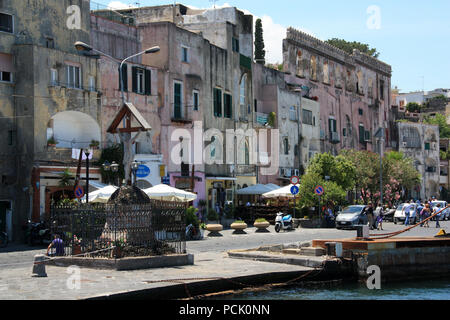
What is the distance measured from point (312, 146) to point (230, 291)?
1992 inches

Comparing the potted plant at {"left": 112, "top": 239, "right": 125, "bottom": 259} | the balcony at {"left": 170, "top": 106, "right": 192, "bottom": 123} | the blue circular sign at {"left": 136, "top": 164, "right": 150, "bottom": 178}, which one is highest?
the balcony at {"left": 170, "top": 106, "right": 192, "bottom": 123}

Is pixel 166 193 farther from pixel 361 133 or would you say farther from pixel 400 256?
pixel 361 133

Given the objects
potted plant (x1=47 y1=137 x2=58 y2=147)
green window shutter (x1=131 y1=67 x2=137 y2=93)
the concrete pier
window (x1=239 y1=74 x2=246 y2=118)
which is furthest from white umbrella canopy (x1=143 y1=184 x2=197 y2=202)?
window (x1=239 y1=74 x2=246 y2=118)

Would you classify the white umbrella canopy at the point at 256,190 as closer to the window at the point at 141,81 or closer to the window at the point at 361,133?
the window at the point at 141,81

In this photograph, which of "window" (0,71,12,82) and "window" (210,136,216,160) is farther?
"window" (210,136,216,160)

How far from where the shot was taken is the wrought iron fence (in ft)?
68.6

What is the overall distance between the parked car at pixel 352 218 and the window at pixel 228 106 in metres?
14.5

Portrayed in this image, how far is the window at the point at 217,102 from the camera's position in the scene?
2093 inches

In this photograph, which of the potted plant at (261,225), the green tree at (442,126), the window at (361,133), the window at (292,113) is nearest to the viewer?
the potted plant at (261,225)

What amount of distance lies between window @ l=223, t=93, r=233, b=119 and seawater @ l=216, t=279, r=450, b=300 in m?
31.1

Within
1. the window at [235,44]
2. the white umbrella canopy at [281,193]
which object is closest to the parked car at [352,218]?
the white umbrella canopy at [281,193]

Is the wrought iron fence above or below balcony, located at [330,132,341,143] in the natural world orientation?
below

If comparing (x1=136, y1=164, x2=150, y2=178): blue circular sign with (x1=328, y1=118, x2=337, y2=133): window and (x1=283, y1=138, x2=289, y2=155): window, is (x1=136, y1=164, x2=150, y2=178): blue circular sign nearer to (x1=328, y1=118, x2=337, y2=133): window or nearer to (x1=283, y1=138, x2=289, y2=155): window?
(x1=283, y1=138, x2=289, y2=155): window
